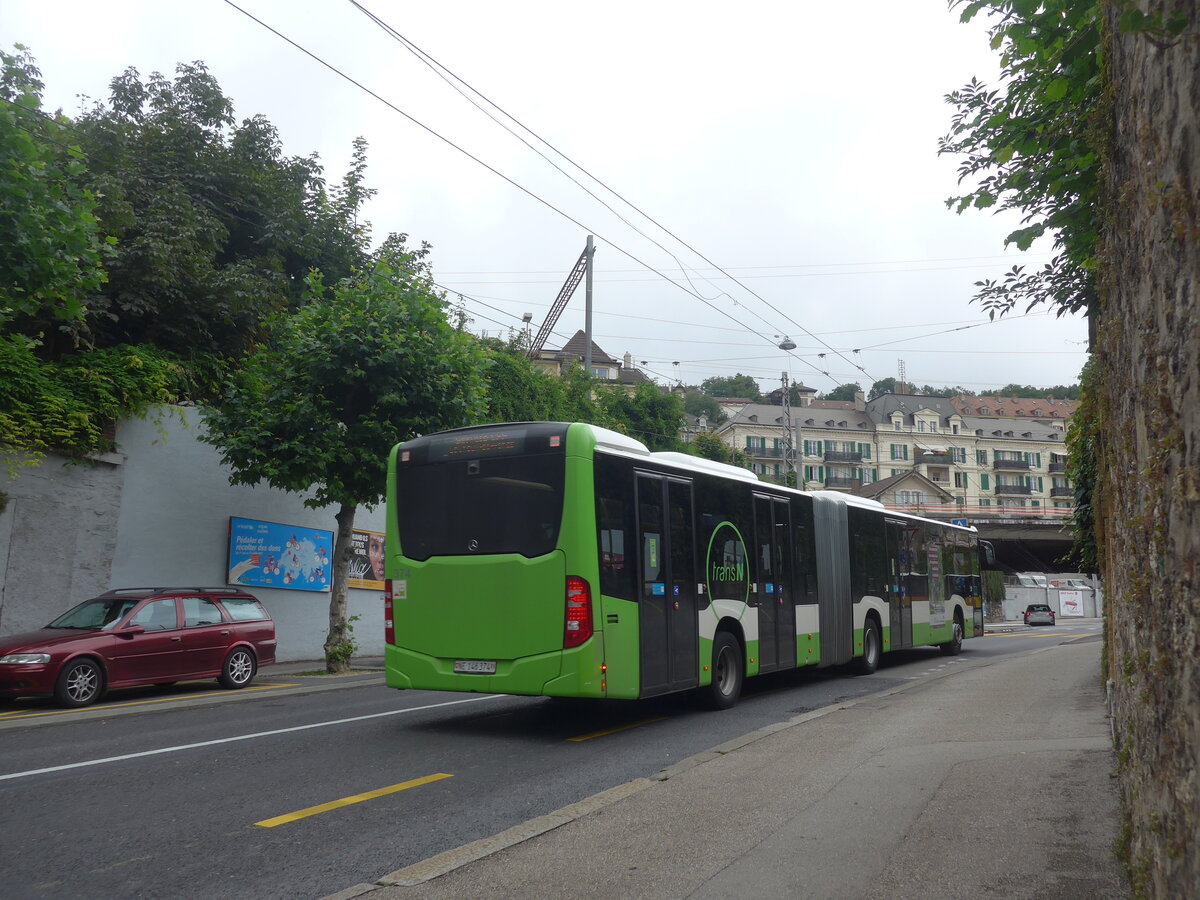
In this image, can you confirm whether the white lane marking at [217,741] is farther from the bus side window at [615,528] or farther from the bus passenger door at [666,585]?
the bus side window at [615,528]

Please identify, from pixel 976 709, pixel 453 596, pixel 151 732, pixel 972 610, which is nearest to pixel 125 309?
pixel 151 732

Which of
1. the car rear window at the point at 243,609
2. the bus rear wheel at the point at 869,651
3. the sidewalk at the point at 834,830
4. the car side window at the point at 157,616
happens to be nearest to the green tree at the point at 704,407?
the bus rear wheel at the point at 869,651

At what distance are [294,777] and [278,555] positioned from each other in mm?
14591

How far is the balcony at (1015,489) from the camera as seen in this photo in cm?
10269

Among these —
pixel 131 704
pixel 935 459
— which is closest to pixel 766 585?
pixel 131 704

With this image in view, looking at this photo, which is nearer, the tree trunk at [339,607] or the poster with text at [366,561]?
the tree trunk at [339,607]

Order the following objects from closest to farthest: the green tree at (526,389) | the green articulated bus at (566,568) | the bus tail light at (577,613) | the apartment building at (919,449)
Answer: the bus tail light at (577,613) → the green articulated bus at (566,568) → the green tree at (526,389) → the apartment building at (919,449)

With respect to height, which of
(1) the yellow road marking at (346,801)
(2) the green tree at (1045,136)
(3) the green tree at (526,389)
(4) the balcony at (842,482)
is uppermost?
(4) the balcony at (842,482)

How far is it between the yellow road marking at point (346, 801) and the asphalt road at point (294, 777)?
0.08 ft

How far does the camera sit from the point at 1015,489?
10269 cm

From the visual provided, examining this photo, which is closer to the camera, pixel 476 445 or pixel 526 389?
pixel 476 445

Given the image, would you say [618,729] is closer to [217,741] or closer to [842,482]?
[217,741]

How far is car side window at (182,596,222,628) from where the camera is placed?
15.0 m

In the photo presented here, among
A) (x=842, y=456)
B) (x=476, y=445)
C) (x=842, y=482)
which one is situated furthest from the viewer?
(x=842, y=456)
